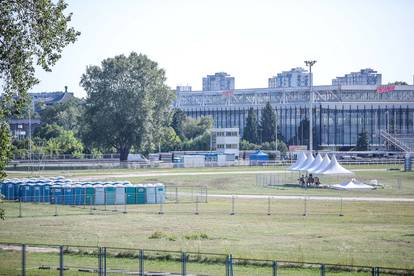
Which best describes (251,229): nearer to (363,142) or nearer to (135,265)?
(135,265)

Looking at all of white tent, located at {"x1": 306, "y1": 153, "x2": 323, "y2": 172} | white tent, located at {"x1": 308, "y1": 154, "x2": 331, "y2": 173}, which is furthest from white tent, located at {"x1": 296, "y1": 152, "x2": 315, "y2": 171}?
white tent, located at {"x1": 308, "y1": 154, "x2": 331, "y2": 173}

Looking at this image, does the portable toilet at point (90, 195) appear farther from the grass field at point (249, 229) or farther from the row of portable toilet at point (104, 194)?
the grass field at point (249, 229)

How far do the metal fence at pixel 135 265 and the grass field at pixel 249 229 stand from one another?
600 mm

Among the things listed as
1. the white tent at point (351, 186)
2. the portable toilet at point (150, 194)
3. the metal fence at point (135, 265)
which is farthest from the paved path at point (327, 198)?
the metal fence at point (135, 265)

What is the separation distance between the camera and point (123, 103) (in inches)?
5773

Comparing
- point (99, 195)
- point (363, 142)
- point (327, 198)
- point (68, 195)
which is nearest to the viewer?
point (99, 195)

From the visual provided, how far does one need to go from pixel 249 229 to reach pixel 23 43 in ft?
69.9

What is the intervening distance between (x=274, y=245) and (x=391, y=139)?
151951 millimetres

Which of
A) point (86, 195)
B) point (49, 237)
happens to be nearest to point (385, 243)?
point (49, 237)

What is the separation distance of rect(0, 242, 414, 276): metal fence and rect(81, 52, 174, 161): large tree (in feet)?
342

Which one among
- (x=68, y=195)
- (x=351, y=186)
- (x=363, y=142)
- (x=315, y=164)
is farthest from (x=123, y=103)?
(x=68, y=195)

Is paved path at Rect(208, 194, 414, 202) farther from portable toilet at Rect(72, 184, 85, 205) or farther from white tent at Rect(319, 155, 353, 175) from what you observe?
white tent at Rect(319, 155, 353, 175)

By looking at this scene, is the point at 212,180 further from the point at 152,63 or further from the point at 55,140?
the point at 55,140

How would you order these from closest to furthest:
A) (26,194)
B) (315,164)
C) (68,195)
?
1. (68,195)
2. (26,194)
3. (315,164)
